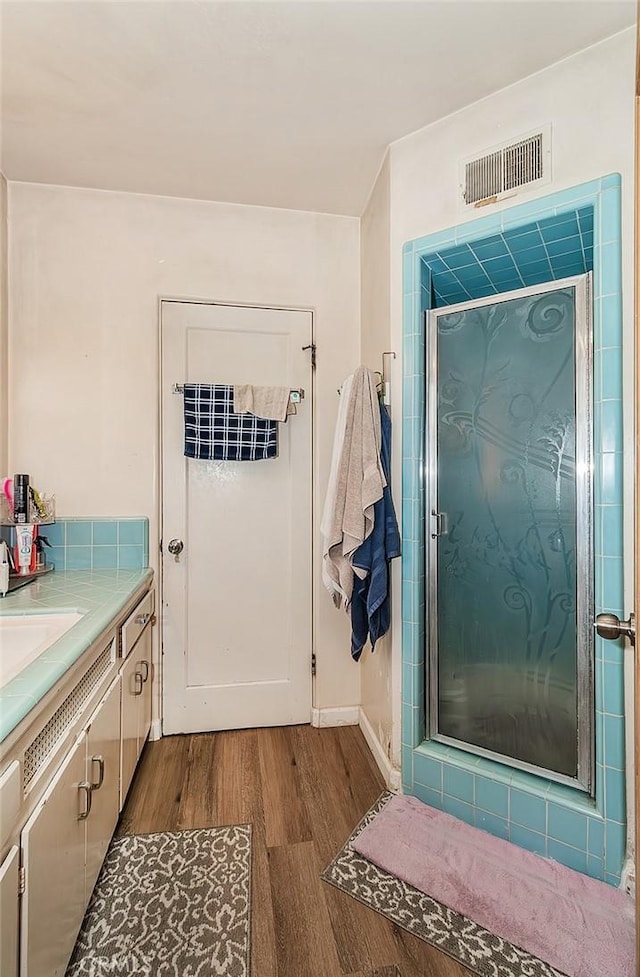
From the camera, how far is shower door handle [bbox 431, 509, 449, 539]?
197 cm

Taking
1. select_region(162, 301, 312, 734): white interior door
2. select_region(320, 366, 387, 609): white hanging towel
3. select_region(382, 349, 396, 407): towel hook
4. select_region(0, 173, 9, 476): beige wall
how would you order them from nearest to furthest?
select_region(320, 366, 387, 609): white hanging towel, select_region(382, 349, 396, 407): towel hook, select_region(0, 173, 9, 476): beige wall, select_region(162, 301, 312, 734): white interior door

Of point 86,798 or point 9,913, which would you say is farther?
point 86,798

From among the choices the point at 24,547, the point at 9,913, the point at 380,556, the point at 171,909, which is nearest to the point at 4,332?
the point at 24,547

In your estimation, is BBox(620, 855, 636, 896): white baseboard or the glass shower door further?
the glass shower door

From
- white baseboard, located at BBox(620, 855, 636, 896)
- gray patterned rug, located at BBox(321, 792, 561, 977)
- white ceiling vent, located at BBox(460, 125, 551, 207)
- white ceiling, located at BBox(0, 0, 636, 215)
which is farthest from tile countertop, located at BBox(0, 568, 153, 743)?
white ceiling vent, located at BBox(460, 125, 551, 207)

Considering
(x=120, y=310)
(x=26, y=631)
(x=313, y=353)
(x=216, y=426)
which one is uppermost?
(x=120, y=310)

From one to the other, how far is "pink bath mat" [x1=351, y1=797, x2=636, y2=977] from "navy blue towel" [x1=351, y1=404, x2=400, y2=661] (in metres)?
0.69

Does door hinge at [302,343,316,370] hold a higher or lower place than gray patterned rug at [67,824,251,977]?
higher

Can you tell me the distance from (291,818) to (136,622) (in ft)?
3.17

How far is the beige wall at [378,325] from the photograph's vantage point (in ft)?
6.81

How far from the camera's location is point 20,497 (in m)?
2.16

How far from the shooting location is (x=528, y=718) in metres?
1.78

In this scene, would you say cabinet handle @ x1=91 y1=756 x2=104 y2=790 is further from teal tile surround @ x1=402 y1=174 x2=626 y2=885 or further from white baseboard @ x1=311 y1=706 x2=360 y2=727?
white baseboard @ x1=311 y1=706 x2=360 y2=727

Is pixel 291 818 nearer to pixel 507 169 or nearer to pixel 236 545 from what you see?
pixel 236 545
